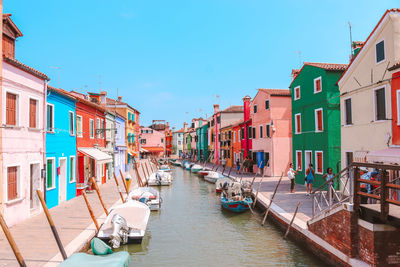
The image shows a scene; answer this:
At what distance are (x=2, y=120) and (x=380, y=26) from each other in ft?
50.6

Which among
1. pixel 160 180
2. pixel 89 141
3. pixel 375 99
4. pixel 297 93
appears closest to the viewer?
pixel 375 99

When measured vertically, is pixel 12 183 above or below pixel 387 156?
below

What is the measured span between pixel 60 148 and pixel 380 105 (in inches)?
615

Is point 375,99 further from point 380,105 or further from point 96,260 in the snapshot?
point 96,260

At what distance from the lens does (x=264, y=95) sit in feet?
95.8

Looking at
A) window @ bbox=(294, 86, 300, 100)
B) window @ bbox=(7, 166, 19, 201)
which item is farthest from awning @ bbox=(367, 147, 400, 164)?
window @ bbox=(7, 166, 19, 201)

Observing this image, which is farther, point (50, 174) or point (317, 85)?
point (317, 85)

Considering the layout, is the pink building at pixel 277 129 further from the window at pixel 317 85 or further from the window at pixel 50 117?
the window at pixel 50 117

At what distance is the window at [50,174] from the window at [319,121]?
15582 mm

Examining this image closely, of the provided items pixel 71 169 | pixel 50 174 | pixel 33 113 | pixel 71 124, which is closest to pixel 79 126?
pixel 71 124

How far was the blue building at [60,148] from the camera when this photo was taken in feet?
51.3

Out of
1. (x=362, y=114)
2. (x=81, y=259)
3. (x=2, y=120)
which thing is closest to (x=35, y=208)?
(x=2, y=120)

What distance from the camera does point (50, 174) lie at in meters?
16.0

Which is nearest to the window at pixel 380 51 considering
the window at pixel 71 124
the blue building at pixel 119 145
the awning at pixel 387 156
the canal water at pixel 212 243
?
the awning at pixel 387 156
